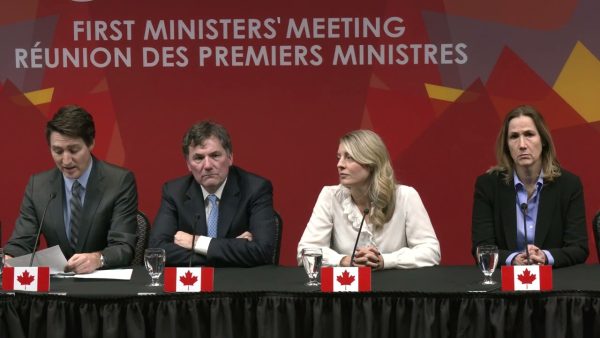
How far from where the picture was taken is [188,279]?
3457mm

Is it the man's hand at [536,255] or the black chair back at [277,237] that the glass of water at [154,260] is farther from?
the man's hand at [536,255]

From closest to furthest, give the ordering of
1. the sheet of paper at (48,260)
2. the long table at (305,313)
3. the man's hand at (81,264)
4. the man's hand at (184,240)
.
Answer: the long table at (305,313)
the sheet of paper at (48,260)
the man's hand at (81,264)
the man's hand at (184,240)

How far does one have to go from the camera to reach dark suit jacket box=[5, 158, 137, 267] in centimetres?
448

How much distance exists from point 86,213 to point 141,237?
0.29m

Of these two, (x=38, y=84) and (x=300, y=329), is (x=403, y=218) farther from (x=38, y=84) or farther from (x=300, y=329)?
(x=38, y=84)

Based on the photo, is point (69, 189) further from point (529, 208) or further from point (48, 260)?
point (529, 208)

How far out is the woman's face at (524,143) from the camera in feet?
14.2

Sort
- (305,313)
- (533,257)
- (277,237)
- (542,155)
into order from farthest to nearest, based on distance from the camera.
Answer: (277,237), (542,155), (533,257), (305,313)

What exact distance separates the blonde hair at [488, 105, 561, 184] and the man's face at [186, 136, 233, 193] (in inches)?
48.9

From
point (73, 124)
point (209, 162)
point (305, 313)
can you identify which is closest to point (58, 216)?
point (73, 124)

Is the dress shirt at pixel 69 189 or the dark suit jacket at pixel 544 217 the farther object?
the dress shirt at pixel 69 189

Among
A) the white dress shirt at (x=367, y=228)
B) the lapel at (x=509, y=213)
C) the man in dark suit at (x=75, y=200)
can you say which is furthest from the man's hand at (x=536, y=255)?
the man in dark suit at (x=75, y=200)

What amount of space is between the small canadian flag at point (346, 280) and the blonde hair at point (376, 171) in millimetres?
879

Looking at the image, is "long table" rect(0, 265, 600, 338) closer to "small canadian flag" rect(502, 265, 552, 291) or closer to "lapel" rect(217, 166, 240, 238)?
"small canadian flag" rect(502, 265, 552, 291)
